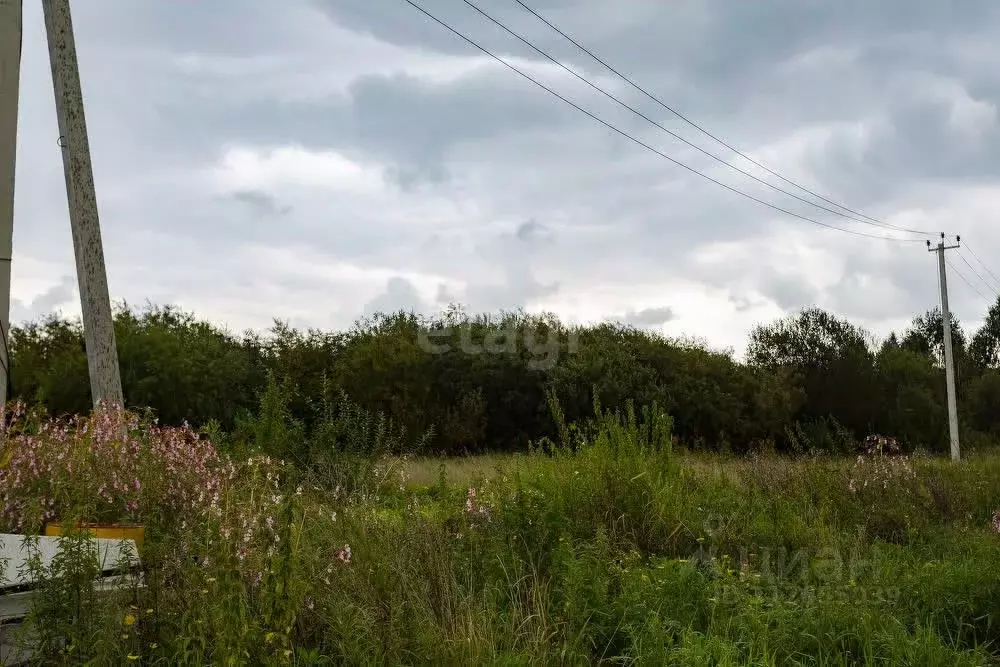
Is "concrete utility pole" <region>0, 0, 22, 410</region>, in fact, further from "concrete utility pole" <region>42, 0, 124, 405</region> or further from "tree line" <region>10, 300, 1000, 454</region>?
"tree line" <region>10, 300, 1000, 454</region>

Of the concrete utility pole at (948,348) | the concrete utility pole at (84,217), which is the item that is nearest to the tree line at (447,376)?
the concrete utility pole at (948,348)

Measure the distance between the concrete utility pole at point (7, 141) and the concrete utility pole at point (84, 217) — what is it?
3.32 feet

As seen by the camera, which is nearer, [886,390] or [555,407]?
[555,407]

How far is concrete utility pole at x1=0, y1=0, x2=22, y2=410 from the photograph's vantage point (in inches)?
273

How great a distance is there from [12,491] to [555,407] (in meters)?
4.01

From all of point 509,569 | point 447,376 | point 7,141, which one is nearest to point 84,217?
point 7,141

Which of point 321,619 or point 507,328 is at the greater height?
point 507,328

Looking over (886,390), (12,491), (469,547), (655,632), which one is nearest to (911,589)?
(655,632)

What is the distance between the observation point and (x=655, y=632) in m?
4.18

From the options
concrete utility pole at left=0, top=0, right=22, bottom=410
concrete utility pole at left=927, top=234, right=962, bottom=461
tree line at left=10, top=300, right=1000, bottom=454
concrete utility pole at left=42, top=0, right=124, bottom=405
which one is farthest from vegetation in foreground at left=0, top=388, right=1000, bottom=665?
concrete utility pole at left=927, top=234, right=962, bottom=461

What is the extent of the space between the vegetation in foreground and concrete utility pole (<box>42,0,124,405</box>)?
29.5 inches

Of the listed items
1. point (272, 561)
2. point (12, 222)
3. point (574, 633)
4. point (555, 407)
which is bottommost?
point (574, 633)

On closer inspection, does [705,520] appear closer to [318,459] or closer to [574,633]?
[574,633]

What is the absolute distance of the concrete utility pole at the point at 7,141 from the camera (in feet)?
22.7
